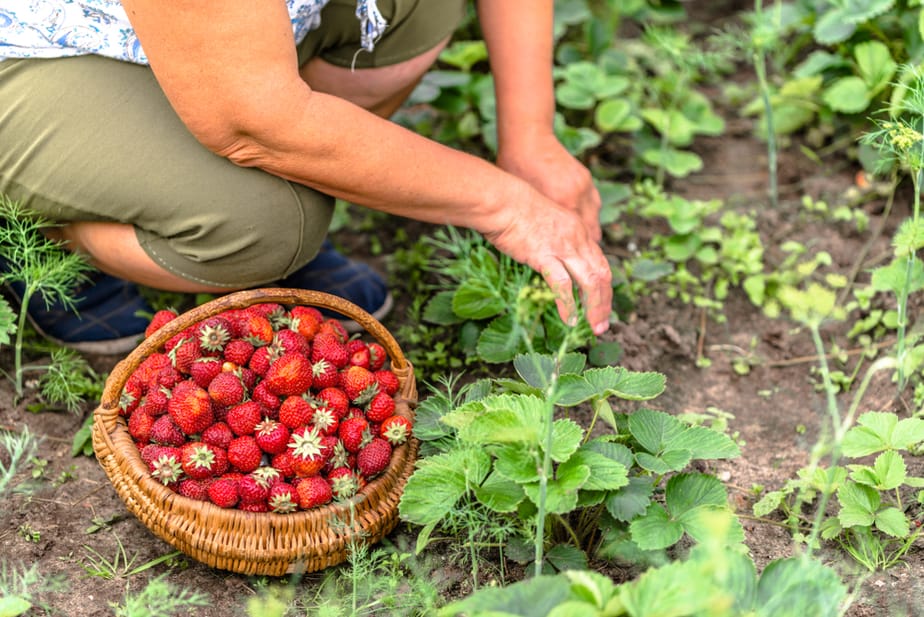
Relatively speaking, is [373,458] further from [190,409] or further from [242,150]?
[242,150]

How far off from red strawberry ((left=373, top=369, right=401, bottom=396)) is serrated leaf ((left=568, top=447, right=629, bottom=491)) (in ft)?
1.59

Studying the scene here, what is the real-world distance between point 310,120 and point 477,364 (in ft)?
2.84

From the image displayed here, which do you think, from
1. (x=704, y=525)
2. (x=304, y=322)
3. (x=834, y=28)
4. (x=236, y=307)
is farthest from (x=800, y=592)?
(x=834, y=28)

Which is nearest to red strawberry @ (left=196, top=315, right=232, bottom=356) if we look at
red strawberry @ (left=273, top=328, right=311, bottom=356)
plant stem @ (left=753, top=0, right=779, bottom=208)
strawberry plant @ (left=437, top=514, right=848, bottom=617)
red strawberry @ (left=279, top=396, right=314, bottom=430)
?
red strawberry @ (left=273, top=328, right=311, bottom=356)

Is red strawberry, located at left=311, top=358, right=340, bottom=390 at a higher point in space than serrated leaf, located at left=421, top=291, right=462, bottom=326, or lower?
higher

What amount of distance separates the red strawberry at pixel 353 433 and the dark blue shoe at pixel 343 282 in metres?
0.65

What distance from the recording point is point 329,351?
2023 mm

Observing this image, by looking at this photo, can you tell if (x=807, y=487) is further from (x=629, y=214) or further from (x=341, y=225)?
(x=341, y=225)

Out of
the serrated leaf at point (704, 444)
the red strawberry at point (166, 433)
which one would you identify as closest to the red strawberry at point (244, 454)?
the red strawberry at point (166, 433)

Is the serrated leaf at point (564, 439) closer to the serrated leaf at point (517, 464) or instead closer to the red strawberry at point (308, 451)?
the serrated leaf at point (517, 464)

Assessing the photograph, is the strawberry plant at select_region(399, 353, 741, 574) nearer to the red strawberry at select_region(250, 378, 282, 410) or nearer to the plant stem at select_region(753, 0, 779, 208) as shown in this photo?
the red strawberry at select_region(250, 378, 282, 410)

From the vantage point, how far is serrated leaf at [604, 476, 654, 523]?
171 centimetres

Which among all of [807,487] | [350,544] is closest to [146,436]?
[350,544]

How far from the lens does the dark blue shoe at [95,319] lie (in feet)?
8.07
